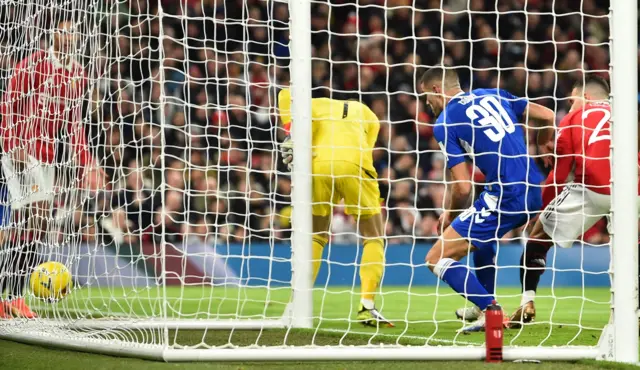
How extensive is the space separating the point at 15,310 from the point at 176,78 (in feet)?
20.3

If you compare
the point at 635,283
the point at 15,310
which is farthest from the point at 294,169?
the point at 635,283

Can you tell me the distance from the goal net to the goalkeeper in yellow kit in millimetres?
99

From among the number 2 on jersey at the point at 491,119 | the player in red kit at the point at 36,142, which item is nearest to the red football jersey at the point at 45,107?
the player in red kit at the point at 36,142

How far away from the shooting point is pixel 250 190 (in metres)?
6.66

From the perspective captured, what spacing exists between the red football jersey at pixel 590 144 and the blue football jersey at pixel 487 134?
317mm

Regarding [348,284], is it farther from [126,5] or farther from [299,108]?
[299,108]

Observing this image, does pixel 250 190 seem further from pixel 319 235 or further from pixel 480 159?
pixel 480 159

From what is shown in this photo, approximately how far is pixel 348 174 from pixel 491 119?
125 cm

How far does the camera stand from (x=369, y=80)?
10719mm

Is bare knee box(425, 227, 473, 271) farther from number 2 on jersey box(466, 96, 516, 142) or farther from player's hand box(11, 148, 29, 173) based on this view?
player's hand box(11, 148, 29, 173)

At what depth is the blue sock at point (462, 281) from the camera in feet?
18.6

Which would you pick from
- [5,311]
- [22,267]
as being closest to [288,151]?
[22,267]

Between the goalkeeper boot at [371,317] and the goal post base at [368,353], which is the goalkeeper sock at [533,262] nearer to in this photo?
the goalkeeper boot at [371,317]

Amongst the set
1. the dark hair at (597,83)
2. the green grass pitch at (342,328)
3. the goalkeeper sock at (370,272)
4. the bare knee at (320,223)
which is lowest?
the green grass pitch at (342,328)
